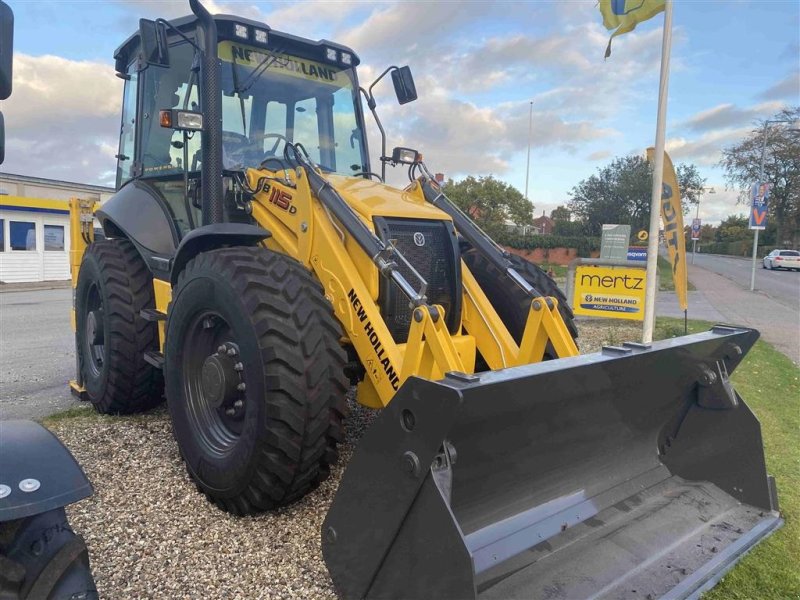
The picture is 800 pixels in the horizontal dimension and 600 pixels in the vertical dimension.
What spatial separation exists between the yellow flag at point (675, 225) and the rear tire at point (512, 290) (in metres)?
→ 3.90

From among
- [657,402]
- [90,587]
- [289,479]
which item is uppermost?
[657,402]

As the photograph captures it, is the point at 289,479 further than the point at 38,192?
No

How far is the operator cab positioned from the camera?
4371 mm

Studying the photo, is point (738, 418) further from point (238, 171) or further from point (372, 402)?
point (238, 171)

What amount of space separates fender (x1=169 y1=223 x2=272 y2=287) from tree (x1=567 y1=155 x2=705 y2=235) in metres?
37.0

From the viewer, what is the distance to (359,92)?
5211 mm

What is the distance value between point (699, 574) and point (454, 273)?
7.17 feet

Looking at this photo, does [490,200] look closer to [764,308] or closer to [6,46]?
[764,308]

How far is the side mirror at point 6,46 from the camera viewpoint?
1880 millimetres

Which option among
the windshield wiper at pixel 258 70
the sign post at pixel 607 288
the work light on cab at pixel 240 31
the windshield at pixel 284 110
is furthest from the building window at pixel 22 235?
the work light on cab at pixel 240 31

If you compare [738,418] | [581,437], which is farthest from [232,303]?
[738,418]

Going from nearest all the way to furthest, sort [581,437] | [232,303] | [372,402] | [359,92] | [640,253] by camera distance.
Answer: [581,437]
[232,303]
[372,402]
[359,92]
[640,253]

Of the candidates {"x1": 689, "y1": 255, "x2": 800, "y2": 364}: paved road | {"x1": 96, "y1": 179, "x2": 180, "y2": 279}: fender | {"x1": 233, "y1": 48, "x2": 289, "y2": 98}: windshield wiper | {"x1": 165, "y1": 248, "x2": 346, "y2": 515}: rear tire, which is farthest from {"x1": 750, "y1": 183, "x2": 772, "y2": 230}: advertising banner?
{"x1": 165, "y1": 248, "x2": 346, "y2": 515}: rear tire

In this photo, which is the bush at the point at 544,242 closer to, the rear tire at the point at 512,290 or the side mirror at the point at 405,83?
the side mirror at the point at 405,83
